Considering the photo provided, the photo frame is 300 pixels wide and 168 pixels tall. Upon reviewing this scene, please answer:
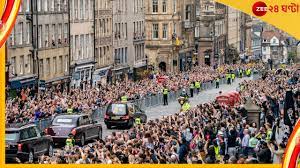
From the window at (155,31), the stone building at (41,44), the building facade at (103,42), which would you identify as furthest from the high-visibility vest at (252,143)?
the stone building at (41,44)

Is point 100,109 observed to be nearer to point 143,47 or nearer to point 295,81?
point 143,47

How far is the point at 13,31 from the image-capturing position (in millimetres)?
18375

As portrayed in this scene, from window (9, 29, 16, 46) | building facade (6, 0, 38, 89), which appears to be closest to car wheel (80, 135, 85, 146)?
building facade (6, 0, 38, 89)

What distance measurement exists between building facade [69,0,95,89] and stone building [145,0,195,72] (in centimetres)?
77

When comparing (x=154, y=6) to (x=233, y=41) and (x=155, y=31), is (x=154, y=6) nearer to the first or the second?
(x=155, y=31)

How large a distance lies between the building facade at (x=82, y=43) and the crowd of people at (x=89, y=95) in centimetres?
19

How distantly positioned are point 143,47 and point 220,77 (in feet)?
3.73

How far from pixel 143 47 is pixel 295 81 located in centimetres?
216

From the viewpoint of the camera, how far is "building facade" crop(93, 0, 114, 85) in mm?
19234

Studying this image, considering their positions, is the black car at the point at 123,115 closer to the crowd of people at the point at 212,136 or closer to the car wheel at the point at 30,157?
the crowd of people at the point at 212,136

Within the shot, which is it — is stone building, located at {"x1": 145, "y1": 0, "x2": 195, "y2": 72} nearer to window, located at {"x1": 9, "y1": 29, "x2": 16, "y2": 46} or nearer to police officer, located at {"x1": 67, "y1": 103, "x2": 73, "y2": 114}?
police officer, located at {"x1": 67, "y1": 103, "x2": 73, "y2": 114}

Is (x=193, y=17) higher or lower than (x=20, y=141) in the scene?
higher

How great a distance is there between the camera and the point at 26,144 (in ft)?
60.1

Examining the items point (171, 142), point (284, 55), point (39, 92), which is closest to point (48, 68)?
point (39, 92)
